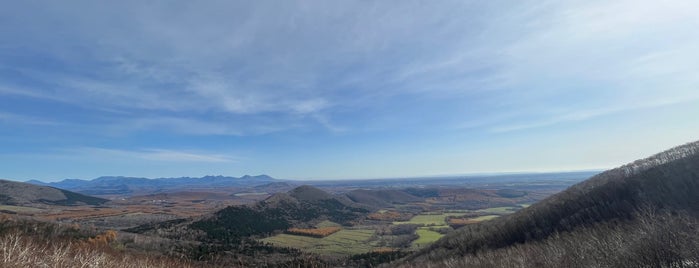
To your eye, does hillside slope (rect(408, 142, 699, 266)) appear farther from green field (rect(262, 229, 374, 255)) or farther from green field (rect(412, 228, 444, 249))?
green field (rect(262, 229, 374, 255))

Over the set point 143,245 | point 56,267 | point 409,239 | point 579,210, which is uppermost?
point 56,267

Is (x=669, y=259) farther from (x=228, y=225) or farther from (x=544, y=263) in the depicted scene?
(x=228, y=225)

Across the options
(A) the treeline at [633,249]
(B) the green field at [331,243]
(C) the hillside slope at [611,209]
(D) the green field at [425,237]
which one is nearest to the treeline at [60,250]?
(A) the treeline at [633,249]

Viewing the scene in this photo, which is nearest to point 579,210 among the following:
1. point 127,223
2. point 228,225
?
point 228,225

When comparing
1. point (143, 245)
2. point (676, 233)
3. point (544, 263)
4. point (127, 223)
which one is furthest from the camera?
point (127, 223)

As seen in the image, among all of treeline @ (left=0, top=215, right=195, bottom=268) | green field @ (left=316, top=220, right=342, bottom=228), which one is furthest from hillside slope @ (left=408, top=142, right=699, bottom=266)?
green field @ (left=316, top=220, right=342, bottom=228)
